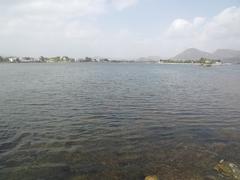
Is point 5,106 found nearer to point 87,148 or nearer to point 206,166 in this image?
point 87,148

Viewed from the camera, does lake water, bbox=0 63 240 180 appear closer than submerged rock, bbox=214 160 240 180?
Answer: No

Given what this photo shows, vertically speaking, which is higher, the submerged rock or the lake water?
the submerged rock

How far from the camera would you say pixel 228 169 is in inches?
515

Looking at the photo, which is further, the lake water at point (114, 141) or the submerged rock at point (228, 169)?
the lake water at point (114, 141)

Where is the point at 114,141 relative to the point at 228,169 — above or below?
below

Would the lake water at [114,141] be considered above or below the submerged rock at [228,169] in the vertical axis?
below

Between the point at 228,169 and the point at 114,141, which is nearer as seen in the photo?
the point at 228,169

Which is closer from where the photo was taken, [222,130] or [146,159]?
[146,159]

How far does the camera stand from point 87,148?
1627 centimetres

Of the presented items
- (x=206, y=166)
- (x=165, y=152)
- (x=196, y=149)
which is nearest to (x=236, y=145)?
(x=196, y=149)

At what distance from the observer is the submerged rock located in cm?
1252

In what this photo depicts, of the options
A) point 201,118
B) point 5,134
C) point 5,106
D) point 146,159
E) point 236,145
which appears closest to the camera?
point 146,159

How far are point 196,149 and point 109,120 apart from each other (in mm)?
10053

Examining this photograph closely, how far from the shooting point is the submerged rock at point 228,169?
41.1ft
